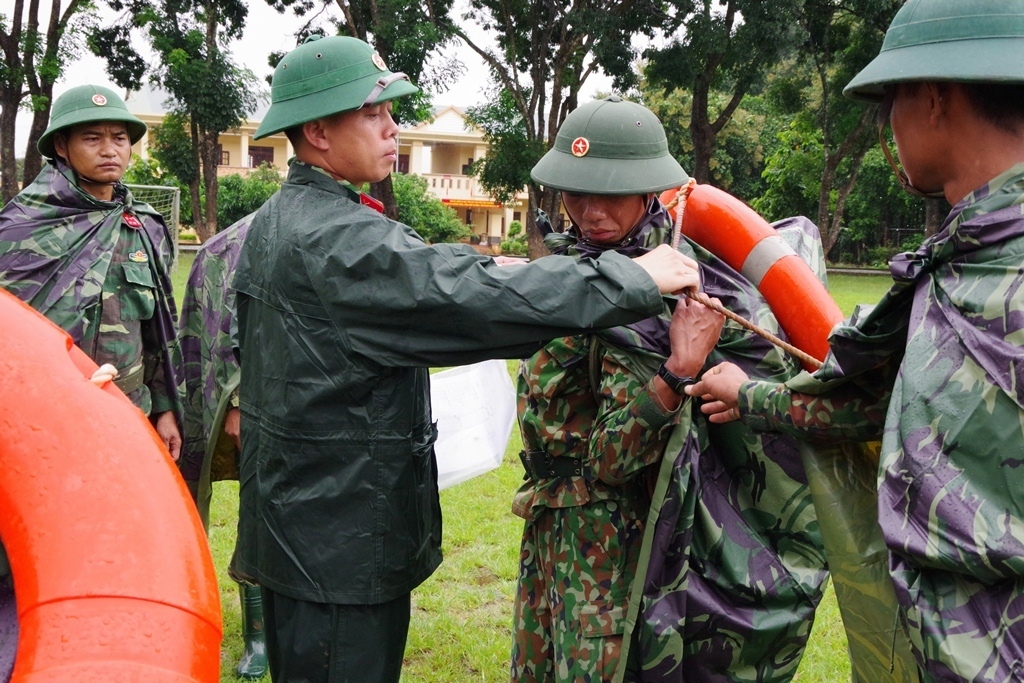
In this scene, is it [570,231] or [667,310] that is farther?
[570,231]

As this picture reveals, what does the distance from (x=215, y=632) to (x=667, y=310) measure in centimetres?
148

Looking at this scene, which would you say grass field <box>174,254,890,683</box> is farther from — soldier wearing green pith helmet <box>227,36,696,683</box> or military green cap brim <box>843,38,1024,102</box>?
military green cap brim <box>843,38,1024,102</box>

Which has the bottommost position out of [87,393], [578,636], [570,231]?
[578,636]

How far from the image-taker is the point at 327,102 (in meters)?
2.61

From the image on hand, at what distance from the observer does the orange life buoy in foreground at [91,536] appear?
1559 millimetres

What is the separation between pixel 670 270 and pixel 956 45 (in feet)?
2.77

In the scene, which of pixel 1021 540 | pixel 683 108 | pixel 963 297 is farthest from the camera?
pixel 683 108

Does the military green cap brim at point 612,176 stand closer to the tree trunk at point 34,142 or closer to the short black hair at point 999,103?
the short black hair at point 999,103

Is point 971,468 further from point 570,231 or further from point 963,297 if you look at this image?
point 570,231

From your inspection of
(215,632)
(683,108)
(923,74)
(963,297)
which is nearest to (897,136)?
(923,74)

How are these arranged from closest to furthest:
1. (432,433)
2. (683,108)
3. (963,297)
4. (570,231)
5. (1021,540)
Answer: (1021,540) < (963,297) < (432,433) < (570,231) < (683,108)

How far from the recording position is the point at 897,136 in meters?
1.97

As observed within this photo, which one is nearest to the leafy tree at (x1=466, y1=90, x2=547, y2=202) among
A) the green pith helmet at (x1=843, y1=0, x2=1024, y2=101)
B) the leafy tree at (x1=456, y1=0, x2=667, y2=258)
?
the leafy tree at (x1=456, y1=0, x2=667, y2=258)

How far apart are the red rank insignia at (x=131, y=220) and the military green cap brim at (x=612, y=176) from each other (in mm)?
2609
